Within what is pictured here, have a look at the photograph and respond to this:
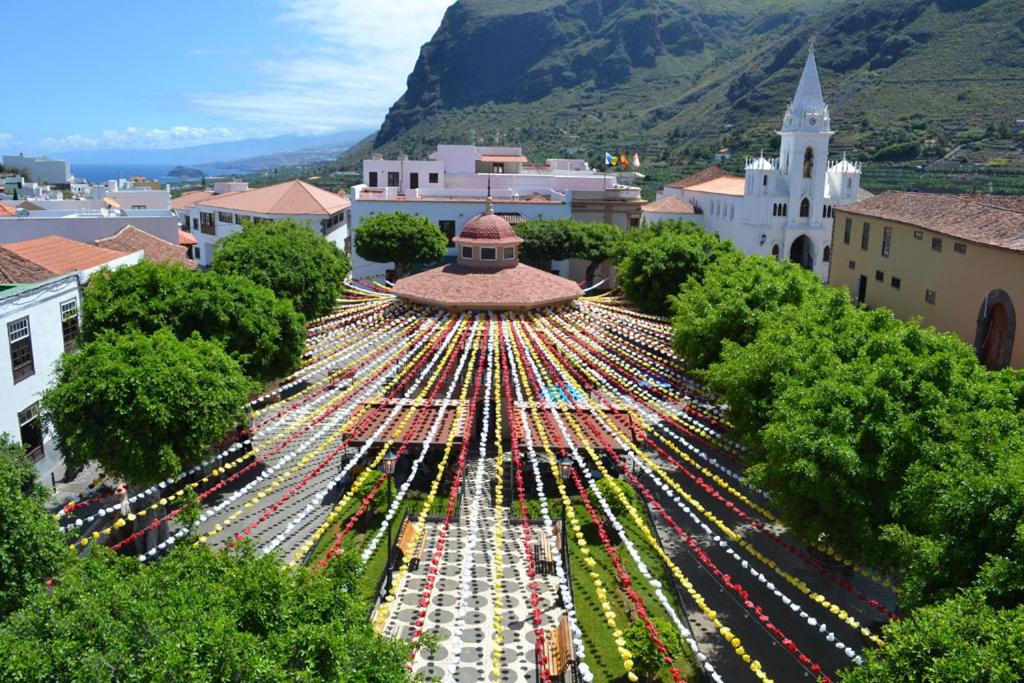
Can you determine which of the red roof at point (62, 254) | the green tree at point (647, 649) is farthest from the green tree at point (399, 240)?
the green tree at point (647, 649)

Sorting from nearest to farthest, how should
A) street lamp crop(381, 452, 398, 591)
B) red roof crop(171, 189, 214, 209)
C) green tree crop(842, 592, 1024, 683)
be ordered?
green tree crop(842, 592, 1024, 683) < street lamp crop(381, 452, 398, 591) < red roof crop(171, 189, 214, 209)

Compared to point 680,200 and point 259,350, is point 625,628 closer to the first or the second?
point 259,350

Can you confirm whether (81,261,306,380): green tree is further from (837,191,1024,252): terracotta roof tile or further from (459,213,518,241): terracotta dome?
(837,191,1024,252): terracotta roof tile

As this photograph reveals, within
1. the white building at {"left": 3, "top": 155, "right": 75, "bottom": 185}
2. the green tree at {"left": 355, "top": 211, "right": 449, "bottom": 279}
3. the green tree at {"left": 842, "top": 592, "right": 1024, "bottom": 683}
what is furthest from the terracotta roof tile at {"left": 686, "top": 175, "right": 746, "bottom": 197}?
the white building at {"left": 3, "top": 155, "right": 75, "bottom": 185}

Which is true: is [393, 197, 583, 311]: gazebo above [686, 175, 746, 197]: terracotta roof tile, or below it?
below

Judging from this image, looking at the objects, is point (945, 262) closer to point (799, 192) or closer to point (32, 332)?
point (799, 192)

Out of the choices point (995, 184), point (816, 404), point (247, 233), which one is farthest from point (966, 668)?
point (995, 184)

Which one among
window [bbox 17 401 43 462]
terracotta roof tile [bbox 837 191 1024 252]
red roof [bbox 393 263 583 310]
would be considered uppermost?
terracotta roof tile [bbox 837 191 1024 252]
